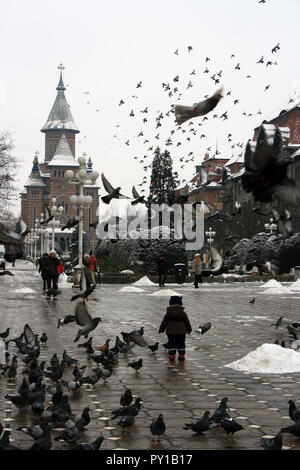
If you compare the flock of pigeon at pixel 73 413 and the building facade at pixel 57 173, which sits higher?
the building facade at pixel 57 173

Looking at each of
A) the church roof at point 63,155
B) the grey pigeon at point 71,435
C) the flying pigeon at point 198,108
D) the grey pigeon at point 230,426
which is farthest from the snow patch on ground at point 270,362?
the church roof at point 63,155

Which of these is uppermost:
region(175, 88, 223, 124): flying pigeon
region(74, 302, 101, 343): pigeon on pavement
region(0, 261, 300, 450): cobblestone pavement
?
region(175, 88, 223, 124): flying pigeon

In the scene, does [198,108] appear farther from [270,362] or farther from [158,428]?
[270,362]

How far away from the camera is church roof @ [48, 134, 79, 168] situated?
16188 cm

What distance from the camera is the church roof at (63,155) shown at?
531 feet

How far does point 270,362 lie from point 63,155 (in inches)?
6189

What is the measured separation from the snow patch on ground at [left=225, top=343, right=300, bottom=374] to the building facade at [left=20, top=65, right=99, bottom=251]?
13926 centimetres

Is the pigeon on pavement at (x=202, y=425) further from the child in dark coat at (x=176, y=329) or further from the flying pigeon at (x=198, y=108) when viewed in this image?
the child in dark coat at (x=176, y=329)

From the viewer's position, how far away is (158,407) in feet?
24.7

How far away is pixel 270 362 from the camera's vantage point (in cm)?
989

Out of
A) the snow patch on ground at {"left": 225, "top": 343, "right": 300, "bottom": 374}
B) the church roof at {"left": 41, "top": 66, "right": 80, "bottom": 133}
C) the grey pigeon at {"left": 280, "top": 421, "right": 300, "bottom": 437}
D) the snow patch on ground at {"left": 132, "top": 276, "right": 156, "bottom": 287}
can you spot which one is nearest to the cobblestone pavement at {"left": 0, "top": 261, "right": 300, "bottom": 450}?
the grey pigeon at {"left": 280, "top": 421, "right": 300, "bottom": 437}

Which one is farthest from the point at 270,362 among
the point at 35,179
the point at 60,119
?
the point at 60,119

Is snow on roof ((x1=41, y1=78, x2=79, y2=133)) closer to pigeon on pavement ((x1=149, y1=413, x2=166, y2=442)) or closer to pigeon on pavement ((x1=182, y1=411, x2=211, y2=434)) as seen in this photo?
pigeon on pavement ((x1=182, y1=411, x2=211, y2=434))
